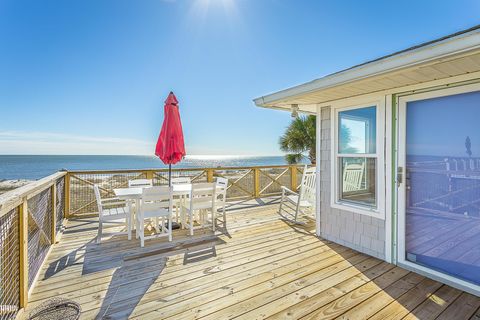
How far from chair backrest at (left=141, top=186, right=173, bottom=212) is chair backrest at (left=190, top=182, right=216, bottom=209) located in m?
0.38

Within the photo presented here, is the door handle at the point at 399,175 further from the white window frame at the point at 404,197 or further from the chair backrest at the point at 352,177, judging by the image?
the chair backrest at the point at 352,177

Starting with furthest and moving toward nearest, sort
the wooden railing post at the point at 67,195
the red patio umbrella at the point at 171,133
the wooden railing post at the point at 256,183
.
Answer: the wooden railing post at the point at 256,183, the wooden railing post at the point at 67,195, the red patio umbrella at the point at 171,133

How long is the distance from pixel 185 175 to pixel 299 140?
179 inches

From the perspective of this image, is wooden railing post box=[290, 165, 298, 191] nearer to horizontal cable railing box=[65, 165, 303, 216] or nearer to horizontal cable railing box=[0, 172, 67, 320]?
horizontal cable railing box=[65, 165, 303, 216]

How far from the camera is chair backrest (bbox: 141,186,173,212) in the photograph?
302 cm

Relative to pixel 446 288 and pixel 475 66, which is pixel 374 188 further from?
pixel 475 66

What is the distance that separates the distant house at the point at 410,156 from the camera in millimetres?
2002

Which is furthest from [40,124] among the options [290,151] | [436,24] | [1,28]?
[436,24]

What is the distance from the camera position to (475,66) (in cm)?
184

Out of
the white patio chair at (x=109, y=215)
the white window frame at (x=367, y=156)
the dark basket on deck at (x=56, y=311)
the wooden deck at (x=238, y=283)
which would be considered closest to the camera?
the dark basket on deck at (x=56, y=311)

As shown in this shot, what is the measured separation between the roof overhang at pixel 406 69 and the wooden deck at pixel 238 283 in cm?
197

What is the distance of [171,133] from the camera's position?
3.65 m

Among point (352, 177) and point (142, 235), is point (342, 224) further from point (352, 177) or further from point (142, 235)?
point (142, 235)

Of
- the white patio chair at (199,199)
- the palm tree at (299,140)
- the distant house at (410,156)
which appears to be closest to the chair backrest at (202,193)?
the white patio chair at (199,199)
